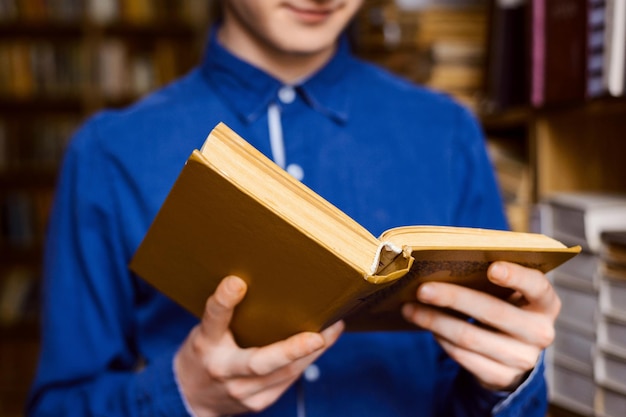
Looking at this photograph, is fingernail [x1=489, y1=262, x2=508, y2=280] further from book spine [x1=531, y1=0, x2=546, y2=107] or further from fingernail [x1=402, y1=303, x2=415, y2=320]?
book spine [x1=531, y1=0, x2=546, y2=107]

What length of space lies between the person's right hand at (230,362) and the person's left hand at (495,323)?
0.37ft

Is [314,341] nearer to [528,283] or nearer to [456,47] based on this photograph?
[528,283]

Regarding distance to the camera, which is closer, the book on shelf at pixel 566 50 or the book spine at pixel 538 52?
the book on shelf at pixel 566 50

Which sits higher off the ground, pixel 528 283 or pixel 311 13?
pixel 311 13

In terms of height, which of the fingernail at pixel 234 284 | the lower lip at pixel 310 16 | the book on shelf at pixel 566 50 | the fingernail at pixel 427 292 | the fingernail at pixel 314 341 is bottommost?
the fingernail at pixel 314 341

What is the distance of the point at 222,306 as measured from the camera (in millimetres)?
733

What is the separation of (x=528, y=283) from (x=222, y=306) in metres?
0.31

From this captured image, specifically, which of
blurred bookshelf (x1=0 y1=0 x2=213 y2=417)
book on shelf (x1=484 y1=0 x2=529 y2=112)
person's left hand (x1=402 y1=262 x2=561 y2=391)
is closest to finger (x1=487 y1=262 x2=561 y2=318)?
person's left hand (x1=402 y1=262 x2=561 y2=391)

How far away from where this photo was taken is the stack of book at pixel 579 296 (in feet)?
3.63

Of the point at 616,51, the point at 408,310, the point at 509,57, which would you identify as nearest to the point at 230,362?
the point at 408,310

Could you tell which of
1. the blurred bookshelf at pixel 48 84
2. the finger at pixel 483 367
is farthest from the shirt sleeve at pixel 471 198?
the blurred bookshelf at pixel 48 84

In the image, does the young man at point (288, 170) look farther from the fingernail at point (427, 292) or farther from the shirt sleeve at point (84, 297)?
the fingernail at point (427, 292)

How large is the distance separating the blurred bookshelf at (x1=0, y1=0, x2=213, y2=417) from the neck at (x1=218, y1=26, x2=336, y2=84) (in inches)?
114

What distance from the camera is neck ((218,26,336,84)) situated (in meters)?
1.08
